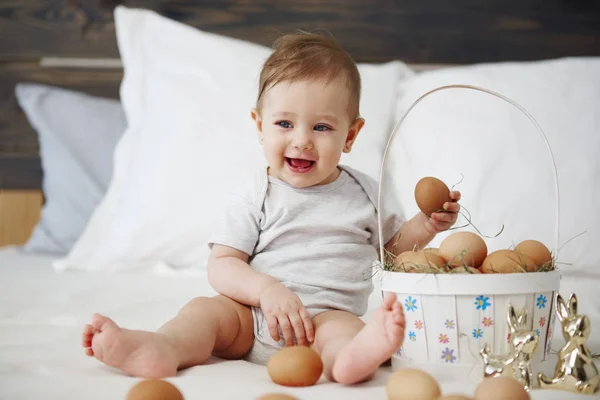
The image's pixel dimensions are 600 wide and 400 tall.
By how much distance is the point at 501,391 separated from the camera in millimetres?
669

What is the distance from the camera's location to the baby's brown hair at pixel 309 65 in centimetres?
107

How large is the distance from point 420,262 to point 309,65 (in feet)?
1.16

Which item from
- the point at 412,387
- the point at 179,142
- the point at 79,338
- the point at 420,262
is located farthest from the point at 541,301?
the point at 179,142

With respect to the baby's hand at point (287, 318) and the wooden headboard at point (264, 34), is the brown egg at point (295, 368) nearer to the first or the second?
the baby's hand at point (287, 318)

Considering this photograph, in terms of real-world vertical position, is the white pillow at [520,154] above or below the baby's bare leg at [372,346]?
above

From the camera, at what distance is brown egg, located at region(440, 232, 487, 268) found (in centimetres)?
91

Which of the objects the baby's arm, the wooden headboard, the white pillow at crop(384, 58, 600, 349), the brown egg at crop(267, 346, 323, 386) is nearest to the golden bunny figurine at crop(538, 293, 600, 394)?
the brown egg at crop(267, 346, 323, 386)

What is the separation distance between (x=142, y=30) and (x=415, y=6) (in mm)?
856

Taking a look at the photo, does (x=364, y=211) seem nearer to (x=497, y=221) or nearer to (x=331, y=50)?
(x=331, y=50)

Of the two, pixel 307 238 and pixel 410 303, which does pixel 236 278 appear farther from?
pixel 410 303

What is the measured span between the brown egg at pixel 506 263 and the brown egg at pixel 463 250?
0.06ft

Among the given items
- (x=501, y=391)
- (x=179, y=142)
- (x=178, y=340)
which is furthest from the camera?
(x=179, y=142)

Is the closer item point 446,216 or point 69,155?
point 446,216

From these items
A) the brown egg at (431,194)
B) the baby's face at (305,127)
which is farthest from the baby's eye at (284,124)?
the brown egg at (431,194)
